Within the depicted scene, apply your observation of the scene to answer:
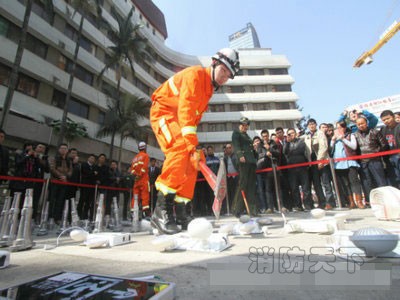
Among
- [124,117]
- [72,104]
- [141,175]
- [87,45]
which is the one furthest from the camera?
[87,45]

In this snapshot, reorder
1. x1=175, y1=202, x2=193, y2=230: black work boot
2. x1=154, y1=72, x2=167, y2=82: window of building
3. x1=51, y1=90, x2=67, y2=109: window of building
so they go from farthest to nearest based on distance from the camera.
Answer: x1=154, y1=72, x2=167, y2=82: window of building → x1=51, y1=90, x2=67, y2=109: window of building → x1=175, y1=202, x2=193, y2=230: black work boot

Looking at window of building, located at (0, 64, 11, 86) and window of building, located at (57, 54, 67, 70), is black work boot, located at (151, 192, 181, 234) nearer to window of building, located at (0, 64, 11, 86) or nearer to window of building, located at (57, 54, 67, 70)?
window of building, located at (0, 64, 11, 86)

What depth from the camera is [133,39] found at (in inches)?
698

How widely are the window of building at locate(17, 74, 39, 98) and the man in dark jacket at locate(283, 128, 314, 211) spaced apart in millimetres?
16020

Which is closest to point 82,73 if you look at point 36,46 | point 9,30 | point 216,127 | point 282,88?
point 36,46

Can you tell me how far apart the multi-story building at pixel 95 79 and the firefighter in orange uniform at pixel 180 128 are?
1371cm

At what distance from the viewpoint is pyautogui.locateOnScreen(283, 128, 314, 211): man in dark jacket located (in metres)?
5.16

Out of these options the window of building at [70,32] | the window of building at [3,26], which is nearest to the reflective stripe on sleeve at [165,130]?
the window of building at [3,26]

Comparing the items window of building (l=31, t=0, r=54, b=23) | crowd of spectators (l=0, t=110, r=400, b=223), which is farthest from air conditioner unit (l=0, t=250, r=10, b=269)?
window of building (l=31, t=0, r=54, b=23)

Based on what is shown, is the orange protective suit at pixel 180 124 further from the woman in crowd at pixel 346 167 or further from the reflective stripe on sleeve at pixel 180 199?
the woman in crowd at pixel 346 167

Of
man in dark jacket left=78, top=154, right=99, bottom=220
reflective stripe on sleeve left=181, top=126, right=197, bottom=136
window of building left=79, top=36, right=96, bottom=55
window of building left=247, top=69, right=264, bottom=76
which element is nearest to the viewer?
reflective stripe on sleeve left=181, top=126, right=197, bottom=136

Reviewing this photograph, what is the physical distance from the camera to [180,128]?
8.86ft

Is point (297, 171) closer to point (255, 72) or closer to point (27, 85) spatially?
point (27, 85)

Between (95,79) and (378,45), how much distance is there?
4474 centimetres
